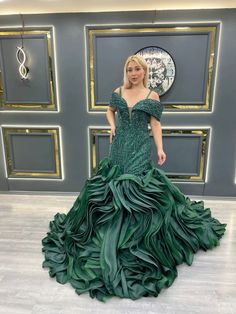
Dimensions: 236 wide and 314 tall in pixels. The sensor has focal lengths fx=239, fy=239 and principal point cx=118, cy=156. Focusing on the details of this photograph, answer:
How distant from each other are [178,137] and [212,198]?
3.04 ft

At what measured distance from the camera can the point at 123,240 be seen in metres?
1.77

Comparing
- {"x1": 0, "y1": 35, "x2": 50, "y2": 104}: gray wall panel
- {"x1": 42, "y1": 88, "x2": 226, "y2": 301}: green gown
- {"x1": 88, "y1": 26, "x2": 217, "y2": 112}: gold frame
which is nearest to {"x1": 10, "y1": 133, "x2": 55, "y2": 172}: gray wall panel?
{"x1": 0, "y1": 35, "x2": 50, "y2": 104}: gray wall panel

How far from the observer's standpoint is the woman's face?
1841 millimetres

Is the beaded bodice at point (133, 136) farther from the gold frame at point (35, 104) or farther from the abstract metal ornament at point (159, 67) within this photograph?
the gold frame at point (35, 104)

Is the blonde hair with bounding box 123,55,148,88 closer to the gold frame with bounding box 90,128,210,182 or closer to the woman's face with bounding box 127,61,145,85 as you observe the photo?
the woman's face with bounding box 127,61,145,85

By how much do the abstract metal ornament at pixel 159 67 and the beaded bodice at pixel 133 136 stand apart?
3.07 ft

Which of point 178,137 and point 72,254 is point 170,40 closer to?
point 178,137

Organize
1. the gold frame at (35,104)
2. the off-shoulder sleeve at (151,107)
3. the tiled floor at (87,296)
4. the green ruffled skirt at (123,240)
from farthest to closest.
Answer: the gold frame at (35,104) → the off-shoulder sleeve at (151,107) → the green ruffled skirt at (123,240) → the tiled floor at (87,296)

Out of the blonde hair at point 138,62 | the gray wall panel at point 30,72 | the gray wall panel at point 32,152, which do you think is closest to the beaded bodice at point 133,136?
the blonde hair at point 138,62

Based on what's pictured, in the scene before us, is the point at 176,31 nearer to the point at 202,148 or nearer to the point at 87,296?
the point at 202,148

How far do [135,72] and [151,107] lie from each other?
0.30m

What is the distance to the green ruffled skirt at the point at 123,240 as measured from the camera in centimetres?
169

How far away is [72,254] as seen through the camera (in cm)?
193

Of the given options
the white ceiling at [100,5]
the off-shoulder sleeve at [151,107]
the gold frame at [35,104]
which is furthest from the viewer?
the gold frame at [35,104]
